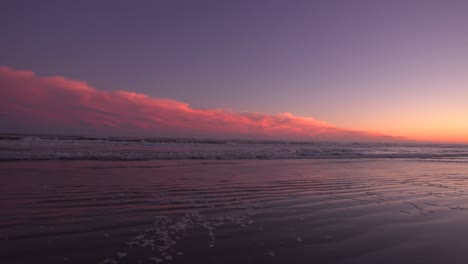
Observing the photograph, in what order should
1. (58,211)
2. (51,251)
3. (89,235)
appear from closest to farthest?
1. (51,251)
2. (89,235)
3. (58,211)

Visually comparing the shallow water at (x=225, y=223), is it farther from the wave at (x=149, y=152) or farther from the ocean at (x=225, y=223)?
the wave at (x=149, y=152)

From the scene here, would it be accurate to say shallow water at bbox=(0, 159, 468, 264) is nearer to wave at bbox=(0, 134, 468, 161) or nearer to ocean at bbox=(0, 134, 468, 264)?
ocean at bbox=(0, 134, 468, 264)

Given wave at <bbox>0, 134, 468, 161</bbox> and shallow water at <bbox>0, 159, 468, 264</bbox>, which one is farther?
wave at <bbox>0, 134, 468, 161</bbox>

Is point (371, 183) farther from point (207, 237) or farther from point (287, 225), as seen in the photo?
point (207, 237)

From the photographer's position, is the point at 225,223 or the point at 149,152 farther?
the point at 149,152

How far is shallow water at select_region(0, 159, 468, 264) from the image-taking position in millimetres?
4211

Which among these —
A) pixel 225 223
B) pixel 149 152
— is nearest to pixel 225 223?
pixel 225 223

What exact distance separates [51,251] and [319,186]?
8.39 meters

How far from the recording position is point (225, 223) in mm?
5793

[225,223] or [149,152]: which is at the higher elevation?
[149,152]

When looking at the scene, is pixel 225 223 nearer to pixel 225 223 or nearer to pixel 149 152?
pixel 225 223

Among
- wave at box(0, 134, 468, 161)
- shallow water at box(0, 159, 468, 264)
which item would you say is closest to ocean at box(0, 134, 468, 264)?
shallow water at box(0, 159, 468, 264)

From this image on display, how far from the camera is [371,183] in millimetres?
11641

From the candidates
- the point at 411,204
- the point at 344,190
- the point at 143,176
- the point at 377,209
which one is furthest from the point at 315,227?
the point at 143,176
